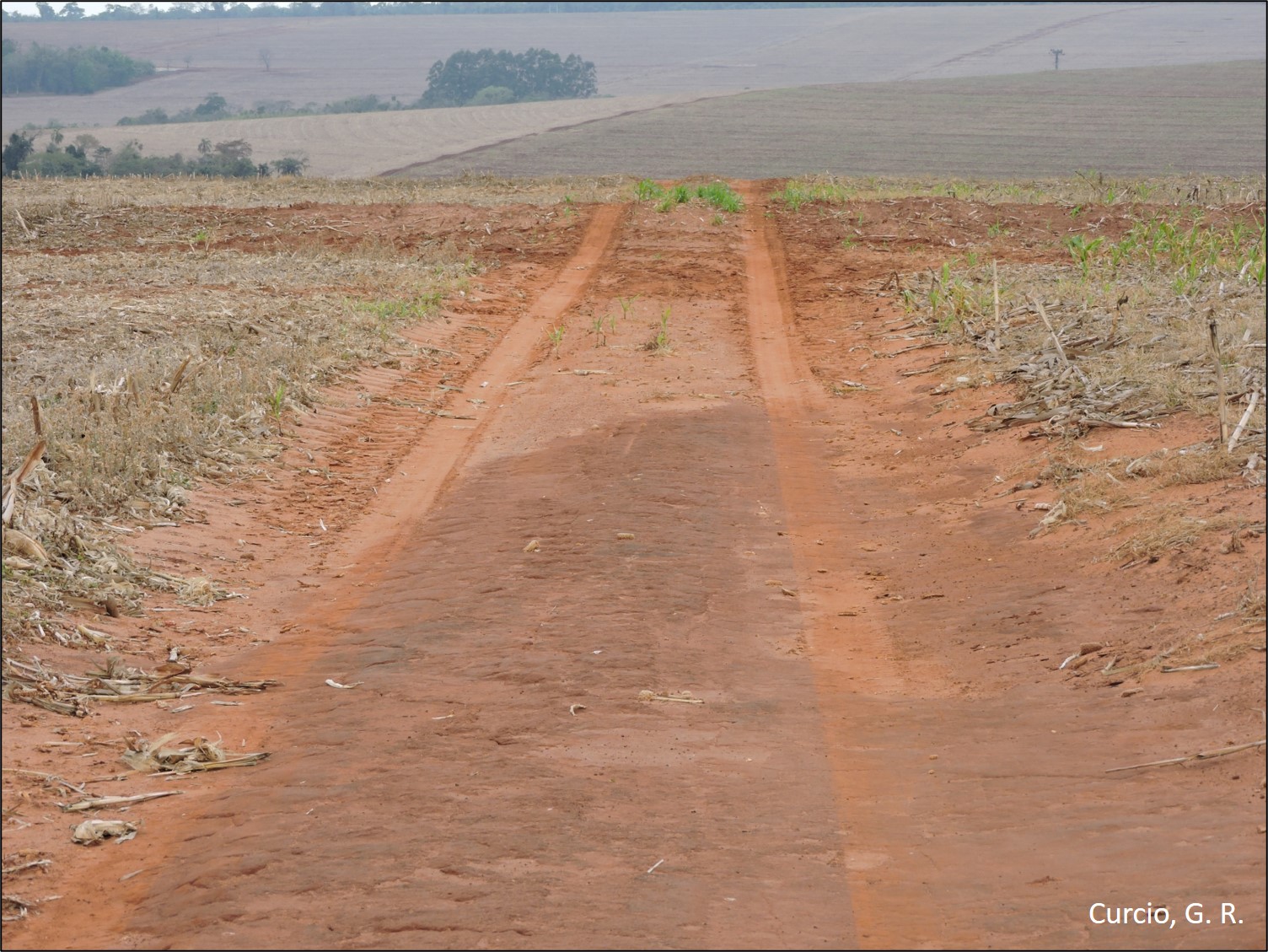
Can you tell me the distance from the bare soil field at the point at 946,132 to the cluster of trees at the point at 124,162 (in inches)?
263

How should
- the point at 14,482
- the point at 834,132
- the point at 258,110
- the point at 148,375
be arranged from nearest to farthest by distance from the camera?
the point at 14,482 < the point at 148,375 < the point at 834,132 < the point at 258,110

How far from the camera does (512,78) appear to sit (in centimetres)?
9038

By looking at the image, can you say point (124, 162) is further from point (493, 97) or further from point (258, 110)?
point (493, 97)

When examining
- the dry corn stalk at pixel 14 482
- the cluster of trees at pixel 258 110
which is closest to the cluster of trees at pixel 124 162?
the cluster of trees at pixel 258 110

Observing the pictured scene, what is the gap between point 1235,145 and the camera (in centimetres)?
4591

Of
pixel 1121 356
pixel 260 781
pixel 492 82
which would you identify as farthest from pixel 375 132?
pixel 260 781

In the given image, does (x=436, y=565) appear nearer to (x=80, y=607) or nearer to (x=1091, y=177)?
(x=80, y=607)

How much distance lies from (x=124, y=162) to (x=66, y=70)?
1801 inches

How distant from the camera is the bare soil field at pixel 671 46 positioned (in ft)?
278

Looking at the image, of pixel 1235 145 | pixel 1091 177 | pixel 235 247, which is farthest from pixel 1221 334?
pixel 1235 145

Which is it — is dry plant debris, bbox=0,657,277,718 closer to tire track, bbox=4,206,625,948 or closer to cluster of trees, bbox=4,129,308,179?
tire track, bbox=4,206,625,948

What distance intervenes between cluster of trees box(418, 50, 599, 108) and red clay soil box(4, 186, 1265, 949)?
8281 cm

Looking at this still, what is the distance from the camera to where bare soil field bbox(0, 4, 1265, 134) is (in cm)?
8462

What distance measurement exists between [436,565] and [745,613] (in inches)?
88.1
